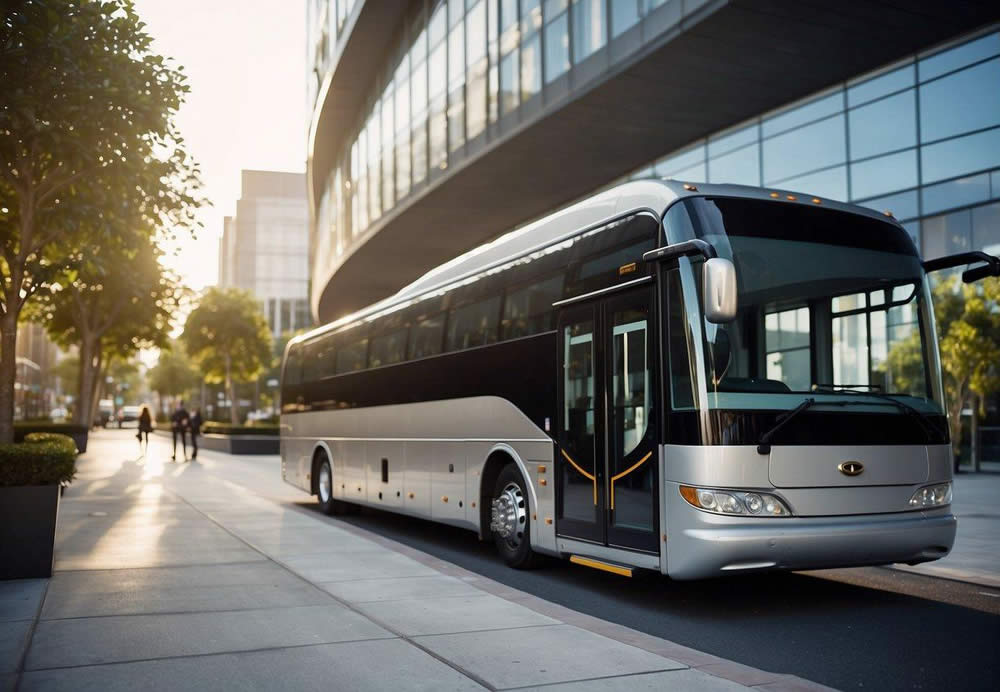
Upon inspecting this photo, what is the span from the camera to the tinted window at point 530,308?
9707 mm

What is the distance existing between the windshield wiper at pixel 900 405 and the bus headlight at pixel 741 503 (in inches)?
37.2

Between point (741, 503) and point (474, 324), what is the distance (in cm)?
479

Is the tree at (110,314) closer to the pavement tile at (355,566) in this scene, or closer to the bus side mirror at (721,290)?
the pavement tile at (355,566)

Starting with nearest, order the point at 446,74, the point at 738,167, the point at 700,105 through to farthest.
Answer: the point at 700,105, the point at 738,167, the point at 446,74

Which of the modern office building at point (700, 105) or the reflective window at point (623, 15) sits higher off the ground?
the reflective window at point (623, 15)

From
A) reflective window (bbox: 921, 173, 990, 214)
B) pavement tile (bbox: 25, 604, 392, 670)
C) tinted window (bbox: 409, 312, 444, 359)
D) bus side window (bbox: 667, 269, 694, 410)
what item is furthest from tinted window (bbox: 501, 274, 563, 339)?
reflective window (bbox: 921, 173, 990, 214)

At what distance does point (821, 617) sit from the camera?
773 centimetres

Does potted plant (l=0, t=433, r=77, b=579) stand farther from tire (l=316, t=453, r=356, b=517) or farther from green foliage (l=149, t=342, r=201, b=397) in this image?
green foliage (l=149, t=342, r=201, b=397)

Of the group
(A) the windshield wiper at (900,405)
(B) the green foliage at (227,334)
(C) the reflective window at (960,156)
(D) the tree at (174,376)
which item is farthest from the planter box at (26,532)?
(D) the tree at (174,376)

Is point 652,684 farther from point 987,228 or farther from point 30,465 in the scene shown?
point 987,228

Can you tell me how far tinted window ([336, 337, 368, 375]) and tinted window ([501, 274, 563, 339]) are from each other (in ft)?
16.1

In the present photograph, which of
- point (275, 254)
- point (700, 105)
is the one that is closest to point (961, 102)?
point (700, 105)

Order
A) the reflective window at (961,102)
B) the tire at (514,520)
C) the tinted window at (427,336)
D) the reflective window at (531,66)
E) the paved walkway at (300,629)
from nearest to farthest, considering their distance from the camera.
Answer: the paved walkway at (300,629) < the tire at (514,520) < the tinted window at (427,336) < the reflective window at (961,102) < the reflective window at (531,66)

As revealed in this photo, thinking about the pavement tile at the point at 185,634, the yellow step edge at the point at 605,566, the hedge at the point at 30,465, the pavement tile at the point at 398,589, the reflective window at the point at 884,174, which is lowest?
the pavement tile at the point at 398,589
